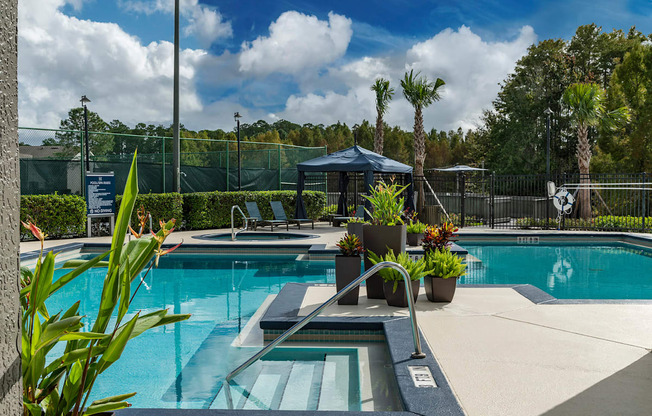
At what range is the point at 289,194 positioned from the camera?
16781 millimetres

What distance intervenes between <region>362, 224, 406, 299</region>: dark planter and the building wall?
14.1 feet

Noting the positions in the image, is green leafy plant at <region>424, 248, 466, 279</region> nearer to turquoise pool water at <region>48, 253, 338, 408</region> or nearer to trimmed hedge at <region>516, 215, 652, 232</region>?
turquoise pool water at <region>48, 253, 338, 408</region>

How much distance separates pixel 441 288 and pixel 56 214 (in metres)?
9.50

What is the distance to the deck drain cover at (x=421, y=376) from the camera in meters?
3.04

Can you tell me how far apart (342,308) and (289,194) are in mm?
11776

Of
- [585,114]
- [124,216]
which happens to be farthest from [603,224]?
[124,216]

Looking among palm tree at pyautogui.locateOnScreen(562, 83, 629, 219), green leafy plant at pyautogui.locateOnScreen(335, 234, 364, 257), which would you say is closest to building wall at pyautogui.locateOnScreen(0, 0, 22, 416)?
green leafy plant at pyautogui.locateOnScreen(335, 234, 364, 257)

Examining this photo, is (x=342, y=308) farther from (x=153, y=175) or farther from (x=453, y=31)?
(x=453, y=31)

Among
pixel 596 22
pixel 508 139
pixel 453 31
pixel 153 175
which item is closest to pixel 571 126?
pixel 508 139

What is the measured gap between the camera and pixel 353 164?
13.6 meters

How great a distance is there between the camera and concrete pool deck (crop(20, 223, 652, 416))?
2863 mm

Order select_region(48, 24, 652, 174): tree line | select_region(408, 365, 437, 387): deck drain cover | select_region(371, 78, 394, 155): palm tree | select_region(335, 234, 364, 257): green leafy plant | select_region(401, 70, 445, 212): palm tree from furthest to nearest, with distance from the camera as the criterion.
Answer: select_region(371, 78, 394, 155): palm tree < select_region(48, 24, 652, 174): tree line < select_region(401, 70, 445, 212): palm tree < select_region(335, 234, 364, 257): green leafy plant < select_region(408, 365, 437, 387): deck drain cover

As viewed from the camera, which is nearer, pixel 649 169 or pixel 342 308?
pixel 342 308

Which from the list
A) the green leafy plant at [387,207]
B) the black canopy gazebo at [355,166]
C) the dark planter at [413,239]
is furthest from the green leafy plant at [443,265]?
the black canopy gazebo at [355,166]
